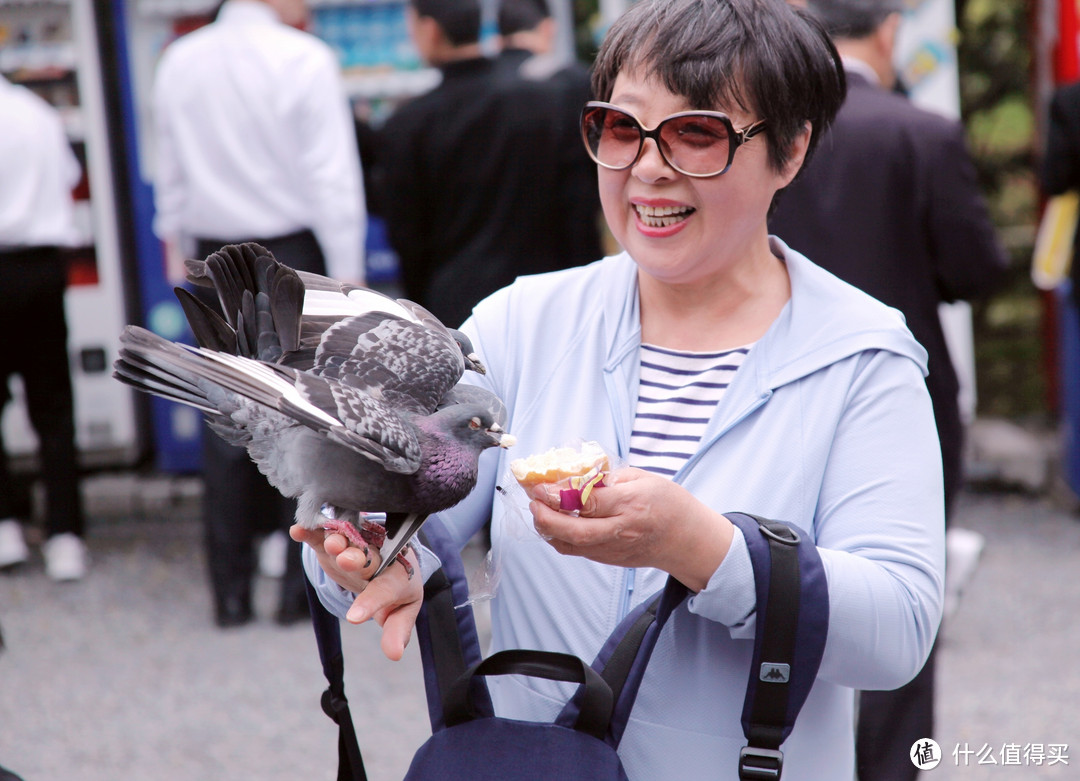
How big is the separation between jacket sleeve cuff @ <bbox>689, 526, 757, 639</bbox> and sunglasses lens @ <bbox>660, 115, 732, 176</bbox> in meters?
0.53

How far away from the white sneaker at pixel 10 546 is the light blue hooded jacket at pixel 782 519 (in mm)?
4281

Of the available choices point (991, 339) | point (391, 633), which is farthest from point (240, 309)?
point (991, 339)

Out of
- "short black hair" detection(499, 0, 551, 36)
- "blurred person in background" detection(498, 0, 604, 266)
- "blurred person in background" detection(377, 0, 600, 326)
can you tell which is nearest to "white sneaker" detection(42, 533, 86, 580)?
"blurred person in background" detection(377, 0, 600, 326)

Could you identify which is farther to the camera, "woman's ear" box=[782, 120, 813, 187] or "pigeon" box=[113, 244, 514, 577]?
"woman's ear" box=[782, 120, 813, 187]

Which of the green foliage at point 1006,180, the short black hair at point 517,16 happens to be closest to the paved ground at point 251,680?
the green foliage at point 1006,180

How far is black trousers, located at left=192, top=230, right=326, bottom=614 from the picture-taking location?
449cm

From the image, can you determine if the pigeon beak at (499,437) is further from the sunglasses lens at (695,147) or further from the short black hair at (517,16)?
the short black hair at (517,16)

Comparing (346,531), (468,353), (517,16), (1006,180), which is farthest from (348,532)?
(1006,180)

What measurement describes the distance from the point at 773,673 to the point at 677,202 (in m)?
0.67

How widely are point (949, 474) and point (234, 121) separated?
9.90 feet

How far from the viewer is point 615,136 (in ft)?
5.41

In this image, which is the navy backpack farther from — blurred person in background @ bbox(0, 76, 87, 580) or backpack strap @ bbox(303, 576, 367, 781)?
blurred person in background @ bbox(0, 76, 87, 580)

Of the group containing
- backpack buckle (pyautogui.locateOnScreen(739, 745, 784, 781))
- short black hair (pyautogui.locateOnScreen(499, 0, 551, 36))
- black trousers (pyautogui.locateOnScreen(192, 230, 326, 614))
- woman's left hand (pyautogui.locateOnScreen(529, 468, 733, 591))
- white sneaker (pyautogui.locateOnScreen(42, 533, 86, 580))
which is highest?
short black hair (pyautogui.locateOnScreen(499, 0, 551, 36))

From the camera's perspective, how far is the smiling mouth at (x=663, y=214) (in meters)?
1.62
